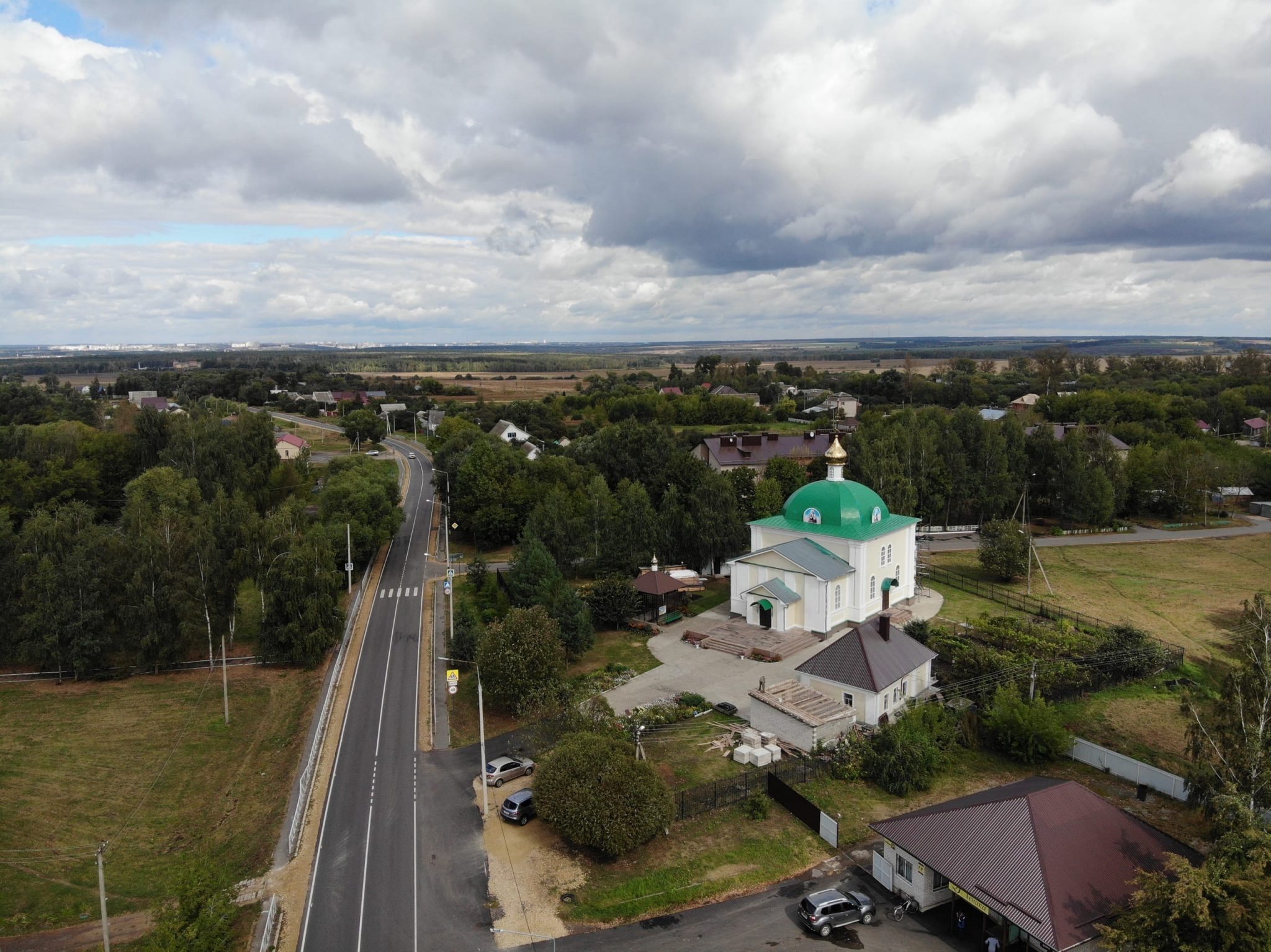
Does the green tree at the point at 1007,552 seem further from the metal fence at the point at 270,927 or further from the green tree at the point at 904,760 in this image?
the metal fence at the point at 270,927

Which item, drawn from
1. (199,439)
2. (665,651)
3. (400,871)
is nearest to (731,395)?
(199,439)

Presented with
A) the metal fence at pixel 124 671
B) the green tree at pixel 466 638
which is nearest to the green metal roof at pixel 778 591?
the green tree at pixel 466 638

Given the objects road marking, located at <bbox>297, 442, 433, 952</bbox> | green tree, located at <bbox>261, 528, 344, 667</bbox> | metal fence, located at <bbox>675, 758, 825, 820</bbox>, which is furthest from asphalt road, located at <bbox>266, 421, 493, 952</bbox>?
metal fence, located at <bbox>675, 758, 825, 820</bbox>

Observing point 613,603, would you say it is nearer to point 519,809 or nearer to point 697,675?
point 697,675

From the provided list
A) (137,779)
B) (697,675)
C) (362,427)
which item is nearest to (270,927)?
(137,779)

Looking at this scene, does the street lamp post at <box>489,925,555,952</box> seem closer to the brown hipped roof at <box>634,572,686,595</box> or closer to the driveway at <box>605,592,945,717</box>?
the driveway at <box>605,592,945,717</box>

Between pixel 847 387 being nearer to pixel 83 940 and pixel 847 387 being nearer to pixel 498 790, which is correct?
pixel 498 790
